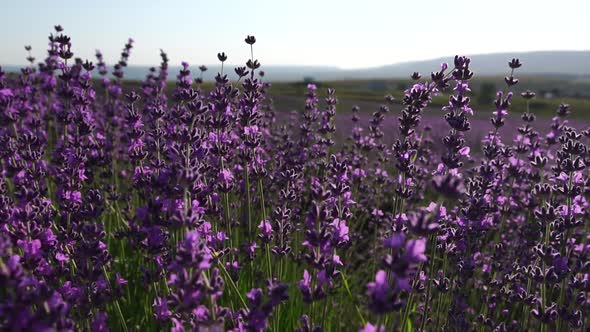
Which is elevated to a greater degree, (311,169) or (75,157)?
(75,157)

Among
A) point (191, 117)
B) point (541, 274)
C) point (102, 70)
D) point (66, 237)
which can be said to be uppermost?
point (102, 70)

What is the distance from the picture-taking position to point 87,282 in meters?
2.66

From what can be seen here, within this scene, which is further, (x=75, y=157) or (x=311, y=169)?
(x=311, y=169)

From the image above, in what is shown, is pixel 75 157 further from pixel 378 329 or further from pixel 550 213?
pixel 550 213

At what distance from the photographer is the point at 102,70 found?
7.65m

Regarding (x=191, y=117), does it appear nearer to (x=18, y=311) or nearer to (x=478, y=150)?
(x=18, y=311)

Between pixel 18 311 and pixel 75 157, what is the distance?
2.30m

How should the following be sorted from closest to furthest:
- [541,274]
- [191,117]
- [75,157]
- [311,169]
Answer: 1. [541,274]
2. [191,117]
3. [75,157]
4. [311,169]

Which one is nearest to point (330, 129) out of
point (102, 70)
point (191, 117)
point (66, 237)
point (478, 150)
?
point (191, 117)

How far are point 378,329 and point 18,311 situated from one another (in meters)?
1.16

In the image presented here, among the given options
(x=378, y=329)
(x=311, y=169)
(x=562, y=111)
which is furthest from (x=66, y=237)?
(x=562, y=111)

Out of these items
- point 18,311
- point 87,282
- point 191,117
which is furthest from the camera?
point 191,117

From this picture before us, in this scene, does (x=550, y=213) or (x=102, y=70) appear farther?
(x=102, y=70)

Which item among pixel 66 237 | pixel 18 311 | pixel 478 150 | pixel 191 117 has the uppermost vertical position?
pixel 191 117
